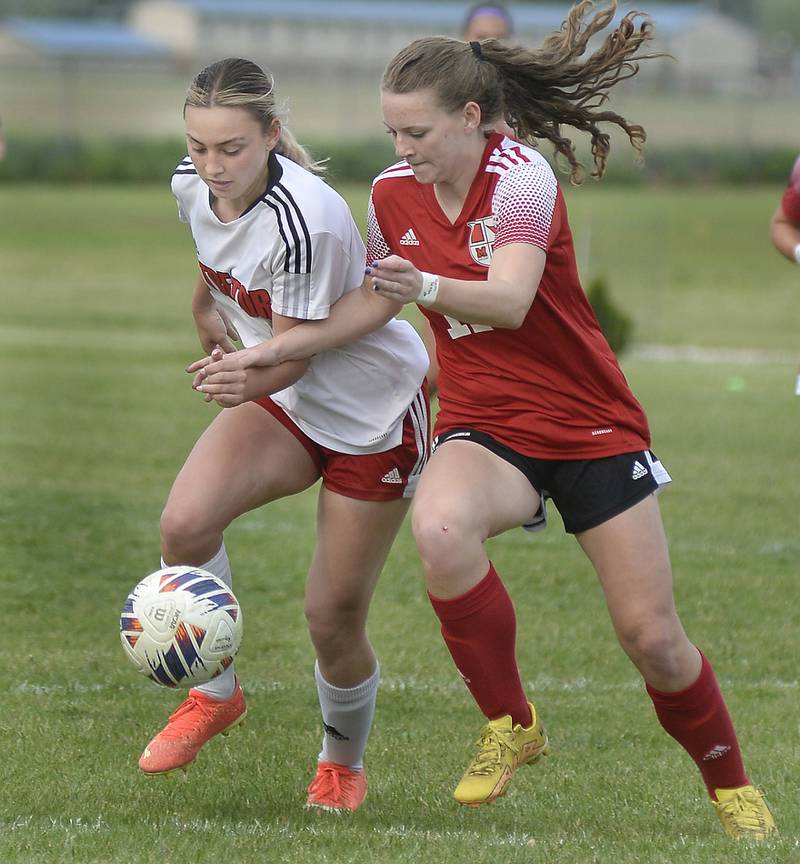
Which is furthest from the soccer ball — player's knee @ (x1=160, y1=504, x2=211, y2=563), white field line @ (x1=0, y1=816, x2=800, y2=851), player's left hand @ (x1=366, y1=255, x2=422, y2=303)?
player's left hand @ (x1=366, y1=255, x2=422, y2=303)

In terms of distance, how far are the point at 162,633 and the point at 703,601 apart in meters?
3.50

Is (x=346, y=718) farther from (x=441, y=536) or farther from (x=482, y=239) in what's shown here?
(x=482, y=239)

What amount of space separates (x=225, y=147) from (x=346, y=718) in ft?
6.03

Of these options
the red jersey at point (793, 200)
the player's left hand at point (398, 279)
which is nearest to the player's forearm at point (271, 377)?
the player's left hand at point (398, 279)

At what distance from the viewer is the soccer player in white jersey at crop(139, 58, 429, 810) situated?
4070 mm

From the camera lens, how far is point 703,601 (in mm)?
6855

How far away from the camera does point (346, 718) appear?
15.2 feet

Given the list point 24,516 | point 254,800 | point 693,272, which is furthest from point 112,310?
point 254,800

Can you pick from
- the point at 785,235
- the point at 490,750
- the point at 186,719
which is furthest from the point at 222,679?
the point at 785,235

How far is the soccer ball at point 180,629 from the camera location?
406cm

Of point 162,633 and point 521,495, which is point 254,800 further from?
point 521,495

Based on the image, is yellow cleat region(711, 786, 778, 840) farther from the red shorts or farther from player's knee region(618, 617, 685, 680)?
the red shorts

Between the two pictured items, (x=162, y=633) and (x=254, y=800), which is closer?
(x=162, y=633)

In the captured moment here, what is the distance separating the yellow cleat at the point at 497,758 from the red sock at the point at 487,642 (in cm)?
4
